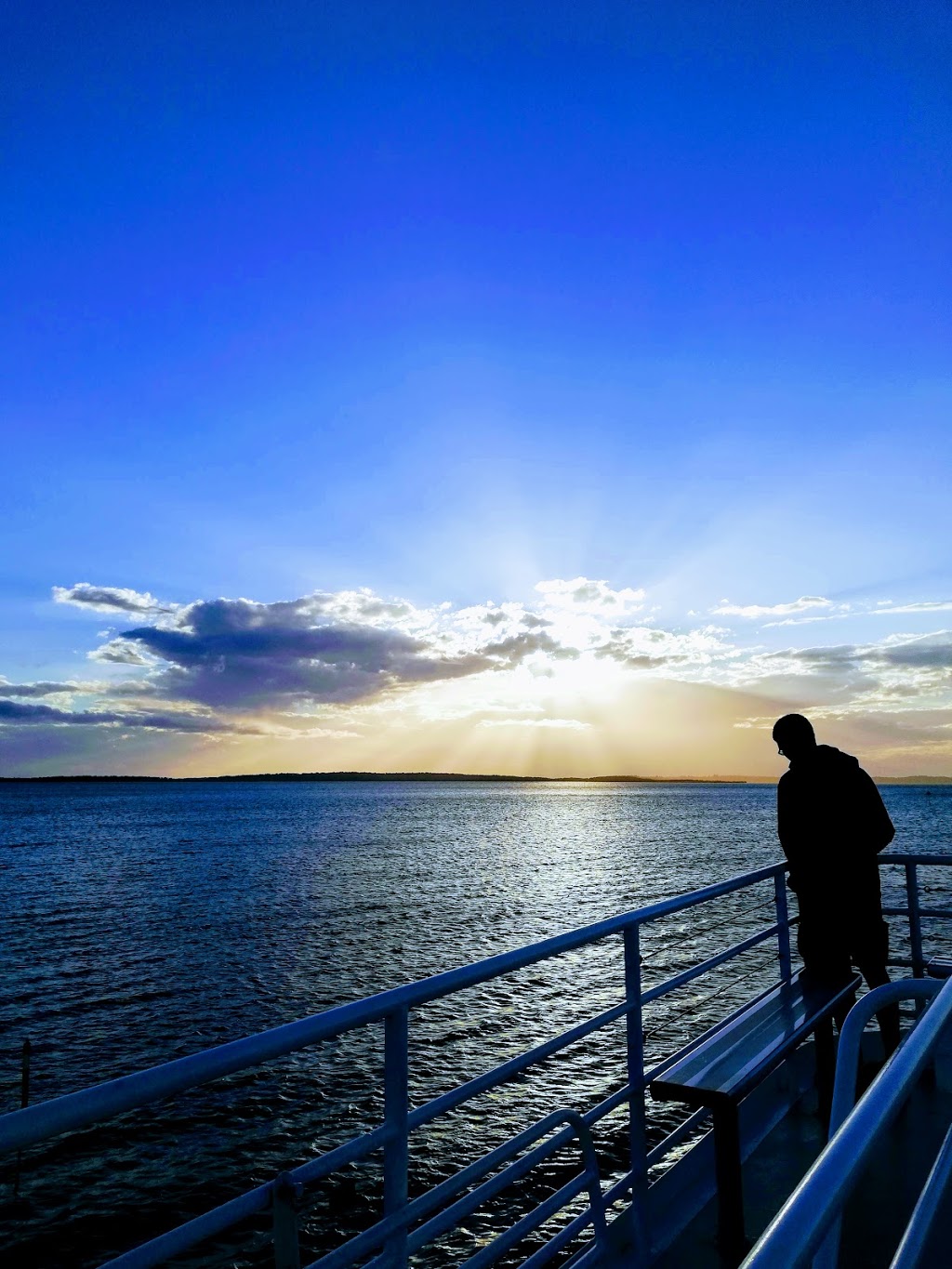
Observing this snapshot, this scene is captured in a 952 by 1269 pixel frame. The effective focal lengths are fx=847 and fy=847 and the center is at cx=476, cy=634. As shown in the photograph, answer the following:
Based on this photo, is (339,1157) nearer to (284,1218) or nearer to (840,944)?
(284,1218)

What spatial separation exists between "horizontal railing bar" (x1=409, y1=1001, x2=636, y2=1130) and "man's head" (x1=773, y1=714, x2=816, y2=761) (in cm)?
211

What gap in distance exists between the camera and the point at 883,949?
4992 millimetres

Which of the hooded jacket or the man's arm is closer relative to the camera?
the hooded jacket

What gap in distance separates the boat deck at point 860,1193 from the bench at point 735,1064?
0.49ft

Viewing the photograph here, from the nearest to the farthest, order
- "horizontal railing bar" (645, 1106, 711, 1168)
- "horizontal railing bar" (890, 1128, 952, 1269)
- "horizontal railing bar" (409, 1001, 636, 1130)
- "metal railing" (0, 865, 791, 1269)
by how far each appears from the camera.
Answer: "horizontal railing bar" (890, 1128, 952, 1269) < "metal railing" (0, 865, 791, 1269) < "horizontal railing bar" (409, 1001, 636, 1130) < "horizontal railing bar" (645, 1106, 711, 1168)

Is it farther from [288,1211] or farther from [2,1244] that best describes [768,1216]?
[2,1244]

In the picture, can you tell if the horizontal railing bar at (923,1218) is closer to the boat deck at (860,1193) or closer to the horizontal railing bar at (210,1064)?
the horizontal railing bar at (210,1064)

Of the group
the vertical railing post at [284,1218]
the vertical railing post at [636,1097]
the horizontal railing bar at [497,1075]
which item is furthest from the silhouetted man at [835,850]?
the vertical railing post at [284,1218]

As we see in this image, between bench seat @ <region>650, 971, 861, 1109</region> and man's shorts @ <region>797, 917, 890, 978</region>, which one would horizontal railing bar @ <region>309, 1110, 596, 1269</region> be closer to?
bench seat @ <region>650, 971, 861, 1109</region>

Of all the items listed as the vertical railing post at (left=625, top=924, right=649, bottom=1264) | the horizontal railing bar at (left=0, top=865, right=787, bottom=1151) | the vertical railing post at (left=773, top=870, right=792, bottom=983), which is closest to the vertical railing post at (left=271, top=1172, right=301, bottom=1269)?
the horizontal railing bar at (left=0, top=865, right=787, bottom=1151)

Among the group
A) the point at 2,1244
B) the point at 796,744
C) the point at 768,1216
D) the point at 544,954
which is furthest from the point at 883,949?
the point at 2,1244

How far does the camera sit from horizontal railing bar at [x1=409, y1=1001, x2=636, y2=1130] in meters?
2.27

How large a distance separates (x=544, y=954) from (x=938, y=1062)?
160 inches

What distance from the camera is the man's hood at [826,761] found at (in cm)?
492
